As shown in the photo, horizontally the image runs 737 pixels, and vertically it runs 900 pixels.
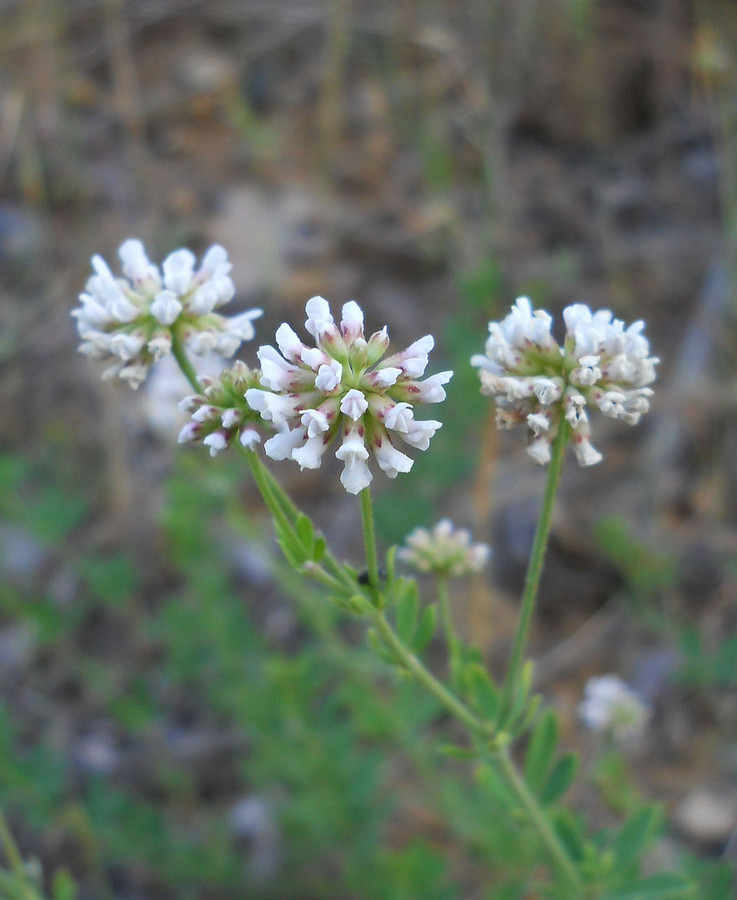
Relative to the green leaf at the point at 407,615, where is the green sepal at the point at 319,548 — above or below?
above

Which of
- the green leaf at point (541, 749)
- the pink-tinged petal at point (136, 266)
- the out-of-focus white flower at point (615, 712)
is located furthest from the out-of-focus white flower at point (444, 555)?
the out-of-focus white flower at point (615, 712)

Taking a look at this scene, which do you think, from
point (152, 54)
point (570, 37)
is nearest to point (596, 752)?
point (570, 37)

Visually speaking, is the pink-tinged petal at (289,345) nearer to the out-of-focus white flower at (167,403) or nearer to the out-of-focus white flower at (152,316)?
the out-of-focus white flower at (152,316)

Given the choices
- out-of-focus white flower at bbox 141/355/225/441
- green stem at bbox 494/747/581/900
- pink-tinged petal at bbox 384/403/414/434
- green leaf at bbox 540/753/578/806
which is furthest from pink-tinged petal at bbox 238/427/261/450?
out-of-focus white flower at bbox 141/355/225/441

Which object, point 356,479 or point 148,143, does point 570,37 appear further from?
point 356,479

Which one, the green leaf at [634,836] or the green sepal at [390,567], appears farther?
the green leaf at [634,836]

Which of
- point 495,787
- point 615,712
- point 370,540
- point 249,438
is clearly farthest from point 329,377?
point 615,712

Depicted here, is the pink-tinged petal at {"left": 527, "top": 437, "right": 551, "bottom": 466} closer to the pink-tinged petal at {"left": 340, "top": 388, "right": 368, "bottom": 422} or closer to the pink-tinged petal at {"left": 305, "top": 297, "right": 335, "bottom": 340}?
the pink-tinged petal at {"left": 340, "top": 388, "right": 368, "bottom": 422}
